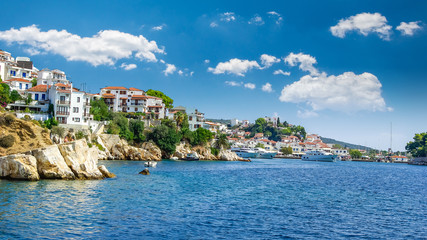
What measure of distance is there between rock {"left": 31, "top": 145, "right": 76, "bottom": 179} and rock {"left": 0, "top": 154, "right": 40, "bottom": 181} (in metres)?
0.75

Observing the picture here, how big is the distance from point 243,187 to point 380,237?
2209 centimetres

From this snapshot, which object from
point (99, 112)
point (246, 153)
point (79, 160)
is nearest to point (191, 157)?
point (99, 112)

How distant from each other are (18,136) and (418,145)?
610 ft

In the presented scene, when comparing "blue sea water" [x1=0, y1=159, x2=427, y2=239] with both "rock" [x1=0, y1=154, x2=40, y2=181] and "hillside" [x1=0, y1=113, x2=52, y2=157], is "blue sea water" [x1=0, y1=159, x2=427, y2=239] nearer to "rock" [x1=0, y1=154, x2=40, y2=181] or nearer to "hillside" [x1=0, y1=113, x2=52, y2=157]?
"rock" [x1=0, y1=154, x2=40, y2=181]

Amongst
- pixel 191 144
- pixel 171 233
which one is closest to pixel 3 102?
pixel 191 144

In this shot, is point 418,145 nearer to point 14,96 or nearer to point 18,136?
point 14,96

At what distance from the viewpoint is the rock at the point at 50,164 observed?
3678 centimetres

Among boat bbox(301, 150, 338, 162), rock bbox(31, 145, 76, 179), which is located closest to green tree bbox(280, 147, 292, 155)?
boat bbox(301, 150, 338, 162)

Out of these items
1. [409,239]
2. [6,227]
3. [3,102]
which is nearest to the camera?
[6,227]

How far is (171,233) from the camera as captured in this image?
67.9 ft

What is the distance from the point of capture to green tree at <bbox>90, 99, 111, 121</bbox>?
273ft

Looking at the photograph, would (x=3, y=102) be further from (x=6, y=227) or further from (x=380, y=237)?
(x=380, y=237)

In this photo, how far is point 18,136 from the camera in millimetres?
43281

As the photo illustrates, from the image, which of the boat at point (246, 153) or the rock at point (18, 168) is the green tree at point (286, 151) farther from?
the rock at point (18, 168)
